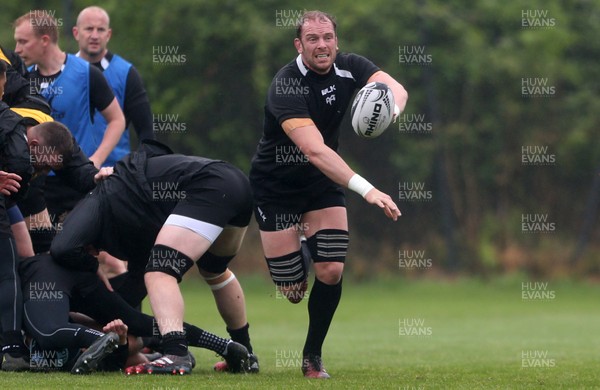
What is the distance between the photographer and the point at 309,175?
274 inches

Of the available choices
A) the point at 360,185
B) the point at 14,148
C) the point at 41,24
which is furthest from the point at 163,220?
the point at 41,24

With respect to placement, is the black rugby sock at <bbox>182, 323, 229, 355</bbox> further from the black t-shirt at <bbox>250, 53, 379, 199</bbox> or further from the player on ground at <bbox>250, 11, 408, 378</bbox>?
the black t-shirt at <bbox>250, 53, 379, 199</bbox>

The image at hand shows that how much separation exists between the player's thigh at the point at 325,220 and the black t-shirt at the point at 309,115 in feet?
0.54

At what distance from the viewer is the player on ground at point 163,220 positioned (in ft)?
20.5

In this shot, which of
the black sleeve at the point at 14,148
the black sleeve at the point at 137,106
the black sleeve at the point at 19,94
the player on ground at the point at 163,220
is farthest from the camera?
the black sleeve at the point at 137,106

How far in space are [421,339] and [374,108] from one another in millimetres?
→ 4129

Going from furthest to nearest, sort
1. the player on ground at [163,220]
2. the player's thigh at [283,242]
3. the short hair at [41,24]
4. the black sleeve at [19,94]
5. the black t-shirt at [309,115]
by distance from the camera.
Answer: the short hair at [41,24]
the black sleeve at [19,94]
the player's thigh at [283,242]
the black t-shirt at [309,115]
the player on ground at [163,220]

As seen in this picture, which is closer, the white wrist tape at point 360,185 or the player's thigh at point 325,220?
the white wrist tape at point 360,185

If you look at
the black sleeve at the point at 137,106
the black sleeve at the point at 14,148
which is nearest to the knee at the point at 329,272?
the black sleeve at the point at 14,148

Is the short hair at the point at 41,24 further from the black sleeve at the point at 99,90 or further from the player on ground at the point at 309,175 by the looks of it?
the player on ground at the point at 309,175

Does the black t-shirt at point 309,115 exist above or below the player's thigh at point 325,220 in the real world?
above

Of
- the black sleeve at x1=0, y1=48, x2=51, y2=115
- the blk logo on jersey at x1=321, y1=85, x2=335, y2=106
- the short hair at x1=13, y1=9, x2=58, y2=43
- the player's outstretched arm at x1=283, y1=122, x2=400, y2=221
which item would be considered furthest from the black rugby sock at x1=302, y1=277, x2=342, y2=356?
the short hair at x1=13, y1=9, x2=58, y2=43

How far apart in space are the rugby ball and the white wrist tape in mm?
459

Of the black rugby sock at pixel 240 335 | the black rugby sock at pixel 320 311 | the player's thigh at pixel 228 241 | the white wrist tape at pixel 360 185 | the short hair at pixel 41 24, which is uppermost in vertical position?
the short hair at pixel 41 24
